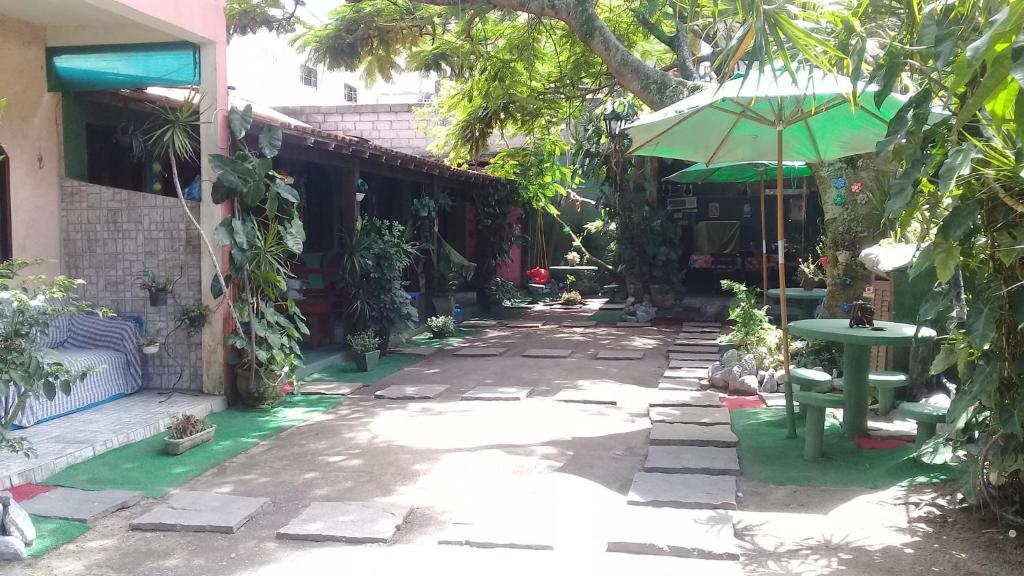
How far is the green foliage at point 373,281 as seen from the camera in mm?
9438

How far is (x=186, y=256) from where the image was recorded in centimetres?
727

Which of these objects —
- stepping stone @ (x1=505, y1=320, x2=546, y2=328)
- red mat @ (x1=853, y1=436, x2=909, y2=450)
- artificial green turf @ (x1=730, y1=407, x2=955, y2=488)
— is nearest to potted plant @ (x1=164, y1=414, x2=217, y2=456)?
artificial green turf @ (x1=730, y1=407, x2=955, y2=488)

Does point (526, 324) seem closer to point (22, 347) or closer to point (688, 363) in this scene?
point (688, 363)

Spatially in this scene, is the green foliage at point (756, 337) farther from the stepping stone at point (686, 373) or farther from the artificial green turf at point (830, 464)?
the artificial green turf at point (830, 464)

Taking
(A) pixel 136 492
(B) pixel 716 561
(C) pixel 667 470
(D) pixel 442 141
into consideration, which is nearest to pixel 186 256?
(A) pixel 136 492

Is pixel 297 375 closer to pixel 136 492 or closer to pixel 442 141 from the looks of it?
pixel 136 492

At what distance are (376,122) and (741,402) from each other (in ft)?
40.9

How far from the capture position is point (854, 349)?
5.71 metres

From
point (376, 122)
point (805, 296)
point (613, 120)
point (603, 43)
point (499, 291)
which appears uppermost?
point (376, 122)

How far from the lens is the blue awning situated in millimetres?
7062

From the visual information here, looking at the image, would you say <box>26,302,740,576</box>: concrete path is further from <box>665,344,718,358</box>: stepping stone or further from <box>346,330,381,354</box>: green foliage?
<box>665,344,718,358</box>: stepping stone

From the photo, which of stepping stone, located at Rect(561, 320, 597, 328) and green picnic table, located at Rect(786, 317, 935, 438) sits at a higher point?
green picnic table, located at Rect(786, 317, 935, 438)

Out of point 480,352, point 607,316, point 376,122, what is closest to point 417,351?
point 480,352

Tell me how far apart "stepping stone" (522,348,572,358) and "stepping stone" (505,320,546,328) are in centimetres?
244
